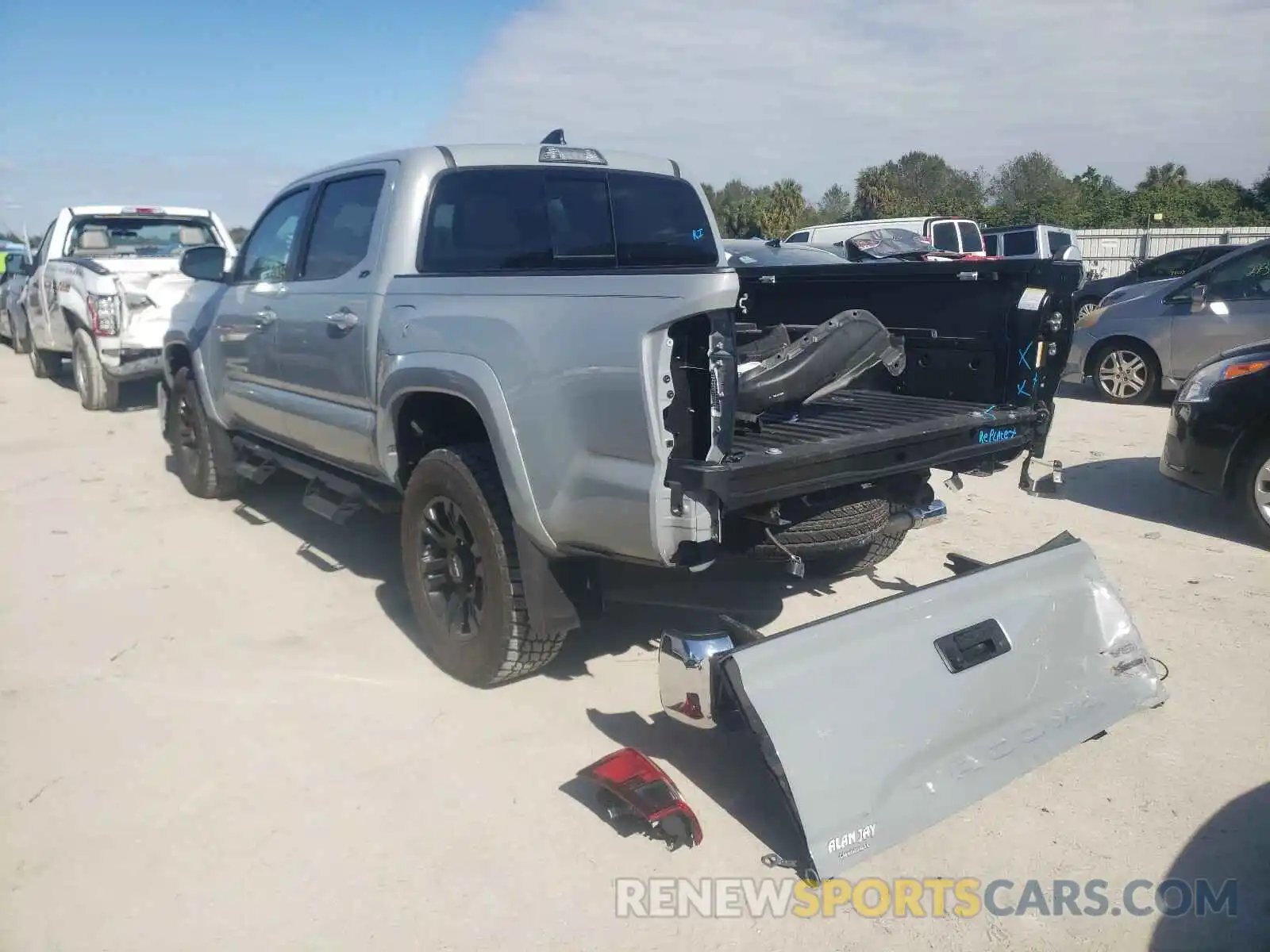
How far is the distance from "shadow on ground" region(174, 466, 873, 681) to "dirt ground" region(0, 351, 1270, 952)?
0.08 feet

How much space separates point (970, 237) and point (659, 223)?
1455 centimetres

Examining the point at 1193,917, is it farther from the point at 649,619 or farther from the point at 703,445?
the point at 649,619

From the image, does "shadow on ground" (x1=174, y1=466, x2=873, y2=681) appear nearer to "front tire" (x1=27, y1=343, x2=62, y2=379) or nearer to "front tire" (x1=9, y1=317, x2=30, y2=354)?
"front tire" (x1=27, y1=343, x2=62, y2=379)

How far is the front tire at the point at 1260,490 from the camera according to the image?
5543 mm

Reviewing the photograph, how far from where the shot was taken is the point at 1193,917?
2.67 meters

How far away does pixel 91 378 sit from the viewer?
10.2 metres

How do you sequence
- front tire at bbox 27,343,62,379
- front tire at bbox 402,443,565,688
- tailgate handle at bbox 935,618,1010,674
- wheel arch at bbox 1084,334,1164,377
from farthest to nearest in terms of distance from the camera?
front tire at bbox 27,343,62,379
wheel arch at bbox 1084,334,1164,377
front tire at bbox 402,443,565,688
tailgate handle at bbox 935,618,1010,674

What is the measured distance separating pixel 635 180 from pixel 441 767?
2.87 metres

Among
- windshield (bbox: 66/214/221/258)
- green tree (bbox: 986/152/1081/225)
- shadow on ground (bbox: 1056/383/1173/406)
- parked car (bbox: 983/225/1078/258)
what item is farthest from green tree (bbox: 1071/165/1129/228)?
windshield (bbox: 66/214/221/258)

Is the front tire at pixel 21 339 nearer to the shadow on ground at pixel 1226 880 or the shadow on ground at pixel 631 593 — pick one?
the shadow on ground at pixel 631 593

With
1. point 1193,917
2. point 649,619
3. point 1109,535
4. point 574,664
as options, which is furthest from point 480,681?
point 1109,535

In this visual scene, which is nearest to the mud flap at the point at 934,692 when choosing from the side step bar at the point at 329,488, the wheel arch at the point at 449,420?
the wheel arch at the point at 449,420

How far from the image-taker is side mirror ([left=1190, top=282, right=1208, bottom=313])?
30.1ft

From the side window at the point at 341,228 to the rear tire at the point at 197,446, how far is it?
2.03m
